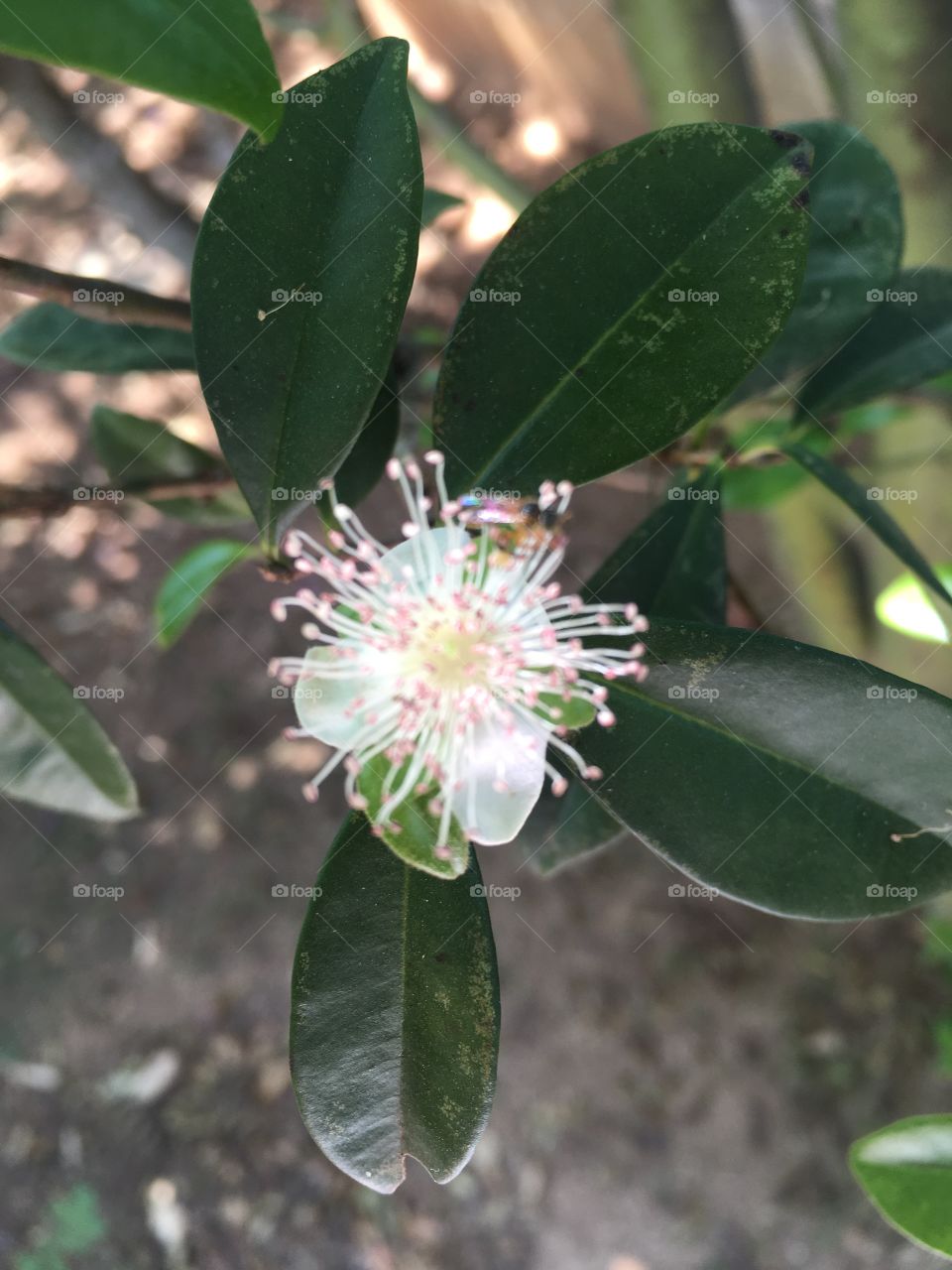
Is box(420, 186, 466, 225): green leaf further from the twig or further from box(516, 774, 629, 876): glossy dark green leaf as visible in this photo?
box(516, 774, 629, 876): glossy dark green leaf

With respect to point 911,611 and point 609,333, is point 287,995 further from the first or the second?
point 609,333

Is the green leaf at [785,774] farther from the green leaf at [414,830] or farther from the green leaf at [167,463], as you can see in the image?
the green leaf at [167,463]

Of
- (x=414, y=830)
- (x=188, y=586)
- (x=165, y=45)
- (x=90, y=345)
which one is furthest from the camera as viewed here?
(x=188, y=586)

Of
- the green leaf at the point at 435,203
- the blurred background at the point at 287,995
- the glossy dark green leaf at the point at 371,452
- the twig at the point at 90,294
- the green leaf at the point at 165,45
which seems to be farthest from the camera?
the blurred background at the point at 287,995

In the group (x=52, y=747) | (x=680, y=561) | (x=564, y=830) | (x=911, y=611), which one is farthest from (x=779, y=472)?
(x=52, y=747)

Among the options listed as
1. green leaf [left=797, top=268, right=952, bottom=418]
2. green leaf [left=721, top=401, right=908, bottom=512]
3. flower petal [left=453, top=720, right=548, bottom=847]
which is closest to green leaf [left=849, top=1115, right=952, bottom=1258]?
flower petal [left=453, top=720, right=548, bottom=847]

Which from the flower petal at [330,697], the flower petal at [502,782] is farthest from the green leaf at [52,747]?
the flower petal at [502,782]
